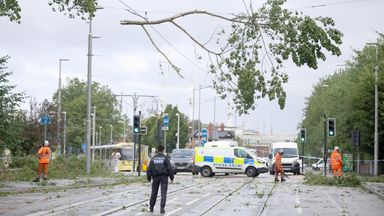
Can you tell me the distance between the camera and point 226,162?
43.0 meters

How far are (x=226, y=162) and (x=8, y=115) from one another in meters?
16.2

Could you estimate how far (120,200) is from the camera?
830 inches

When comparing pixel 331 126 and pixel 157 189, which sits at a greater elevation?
pixel 331 126

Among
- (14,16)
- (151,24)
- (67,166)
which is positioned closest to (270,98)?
(151,24)

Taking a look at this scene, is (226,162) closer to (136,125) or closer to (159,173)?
(136,125)

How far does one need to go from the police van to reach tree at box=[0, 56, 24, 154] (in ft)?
47.3

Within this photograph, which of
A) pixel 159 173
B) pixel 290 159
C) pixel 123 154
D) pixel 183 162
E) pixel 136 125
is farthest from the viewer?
pixel 123 154

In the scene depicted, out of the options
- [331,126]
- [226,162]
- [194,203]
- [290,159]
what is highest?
[331,126]

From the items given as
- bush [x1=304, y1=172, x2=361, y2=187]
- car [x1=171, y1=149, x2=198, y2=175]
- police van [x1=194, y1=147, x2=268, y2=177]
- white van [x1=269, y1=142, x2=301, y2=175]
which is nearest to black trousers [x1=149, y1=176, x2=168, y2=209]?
bush [x1=304, y1=172, x2=361, y2=187]

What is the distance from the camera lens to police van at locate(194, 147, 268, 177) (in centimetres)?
4300

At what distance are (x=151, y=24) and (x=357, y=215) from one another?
22.7 ft

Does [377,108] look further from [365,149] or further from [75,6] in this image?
[75,6]

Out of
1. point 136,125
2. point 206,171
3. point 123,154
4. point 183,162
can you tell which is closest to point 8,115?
point 136,125

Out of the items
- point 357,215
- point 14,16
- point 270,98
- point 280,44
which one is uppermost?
point 14,16
